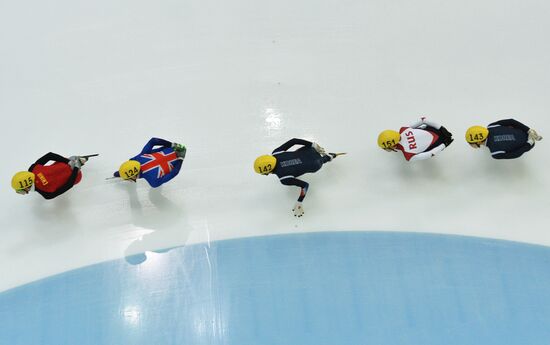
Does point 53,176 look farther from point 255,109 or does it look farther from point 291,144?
point 291,144

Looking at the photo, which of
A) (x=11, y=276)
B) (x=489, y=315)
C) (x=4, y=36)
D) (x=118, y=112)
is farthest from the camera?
(x=4, y=36)

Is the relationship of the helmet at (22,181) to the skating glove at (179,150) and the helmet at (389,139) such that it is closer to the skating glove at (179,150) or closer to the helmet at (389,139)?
the skating glove at (179,150)

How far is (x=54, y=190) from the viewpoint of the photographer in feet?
12.8

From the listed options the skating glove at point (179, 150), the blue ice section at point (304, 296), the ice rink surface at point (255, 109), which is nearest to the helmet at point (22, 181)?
the ice rink surface at point (255, 109)

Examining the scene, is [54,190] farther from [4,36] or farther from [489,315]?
[489,315]

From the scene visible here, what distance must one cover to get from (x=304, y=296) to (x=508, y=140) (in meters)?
1.96

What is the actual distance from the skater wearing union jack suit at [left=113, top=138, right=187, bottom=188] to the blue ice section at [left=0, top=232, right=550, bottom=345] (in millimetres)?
612

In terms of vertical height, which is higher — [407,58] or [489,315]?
[407,58]

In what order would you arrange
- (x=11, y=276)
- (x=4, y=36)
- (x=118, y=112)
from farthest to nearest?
(x=4, y=36)
(x=118, y=112)
(x=11, y=276)

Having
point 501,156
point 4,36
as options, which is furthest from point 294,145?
point 4,36

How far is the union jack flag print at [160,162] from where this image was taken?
12.5ft

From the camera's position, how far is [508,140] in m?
3.80

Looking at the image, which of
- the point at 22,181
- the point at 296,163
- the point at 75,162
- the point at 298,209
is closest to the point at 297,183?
the point at 296,163

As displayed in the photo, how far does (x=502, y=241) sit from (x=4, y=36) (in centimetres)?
486
